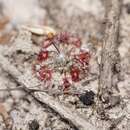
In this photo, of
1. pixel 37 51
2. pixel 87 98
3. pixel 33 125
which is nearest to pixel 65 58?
pixel 37 51

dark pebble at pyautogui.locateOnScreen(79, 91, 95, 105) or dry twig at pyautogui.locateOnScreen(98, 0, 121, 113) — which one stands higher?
dry twig at pyautogui.locateOnScreen(98, 0, 121, 113)

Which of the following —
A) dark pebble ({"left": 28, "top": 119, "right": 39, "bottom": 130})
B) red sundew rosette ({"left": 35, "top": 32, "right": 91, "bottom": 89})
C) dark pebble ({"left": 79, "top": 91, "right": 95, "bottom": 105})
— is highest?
red sundew rosette ({"left": 35, "top": 32, "right": 91, "bottom": 89})

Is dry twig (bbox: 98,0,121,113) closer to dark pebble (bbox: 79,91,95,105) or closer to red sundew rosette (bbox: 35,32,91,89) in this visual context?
dark pebble (bbox: 79,91,95,105)

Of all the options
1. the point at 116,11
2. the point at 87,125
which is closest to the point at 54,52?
the point at 116,11

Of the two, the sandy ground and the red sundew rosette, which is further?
the red sundew rosette

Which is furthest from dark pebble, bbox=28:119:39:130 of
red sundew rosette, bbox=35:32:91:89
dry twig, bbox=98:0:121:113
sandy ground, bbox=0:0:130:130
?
dry twig, bbox=98:0:121:113

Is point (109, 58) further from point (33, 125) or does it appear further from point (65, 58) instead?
point (33, 125)
